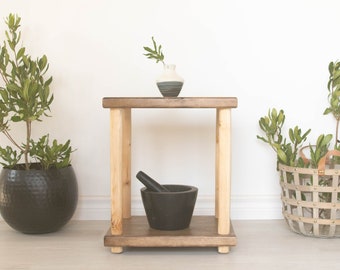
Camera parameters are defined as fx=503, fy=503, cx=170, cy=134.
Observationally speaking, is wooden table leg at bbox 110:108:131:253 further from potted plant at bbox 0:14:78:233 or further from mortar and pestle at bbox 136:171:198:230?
potted plant at bbox 0:14:78:233

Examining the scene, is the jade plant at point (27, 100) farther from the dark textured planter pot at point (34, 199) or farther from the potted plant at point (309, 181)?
the potted plant at point (309, 181)

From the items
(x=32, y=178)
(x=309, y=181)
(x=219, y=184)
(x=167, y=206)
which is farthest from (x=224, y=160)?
(x=32, y=178)

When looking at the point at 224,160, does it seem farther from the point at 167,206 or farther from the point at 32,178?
the point at 32,178

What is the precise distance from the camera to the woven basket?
1.48 meters

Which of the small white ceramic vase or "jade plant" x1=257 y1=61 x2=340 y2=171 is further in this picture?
"jade plant" x1=257 y1=61 x2=340 y2=171

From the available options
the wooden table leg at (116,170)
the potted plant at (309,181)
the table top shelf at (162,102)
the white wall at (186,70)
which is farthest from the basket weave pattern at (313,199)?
the wooden table leg at (116,170)

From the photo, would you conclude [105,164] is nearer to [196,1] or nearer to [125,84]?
[125,84]

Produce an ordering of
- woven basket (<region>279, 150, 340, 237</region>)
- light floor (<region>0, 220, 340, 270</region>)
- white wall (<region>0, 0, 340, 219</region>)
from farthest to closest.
Result: white wall (<region>0, 0, 340, 219</region>) → woven basket (<region>279, 150, 340, 237</region>) → light floor (<region>0, 220, 340, 270</region>)

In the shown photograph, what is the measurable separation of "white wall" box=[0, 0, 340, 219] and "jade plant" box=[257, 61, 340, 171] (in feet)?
0.20

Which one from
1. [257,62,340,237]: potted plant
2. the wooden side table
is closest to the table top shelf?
the wooden side table

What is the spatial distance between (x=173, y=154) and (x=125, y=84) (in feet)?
1.00

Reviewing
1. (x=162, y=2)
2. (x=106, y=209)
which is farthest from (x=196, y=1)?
(x=106, y=209)

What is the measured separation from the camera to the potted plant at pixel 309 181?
58.7 inches

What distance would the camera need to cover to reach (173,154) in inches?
71.4
